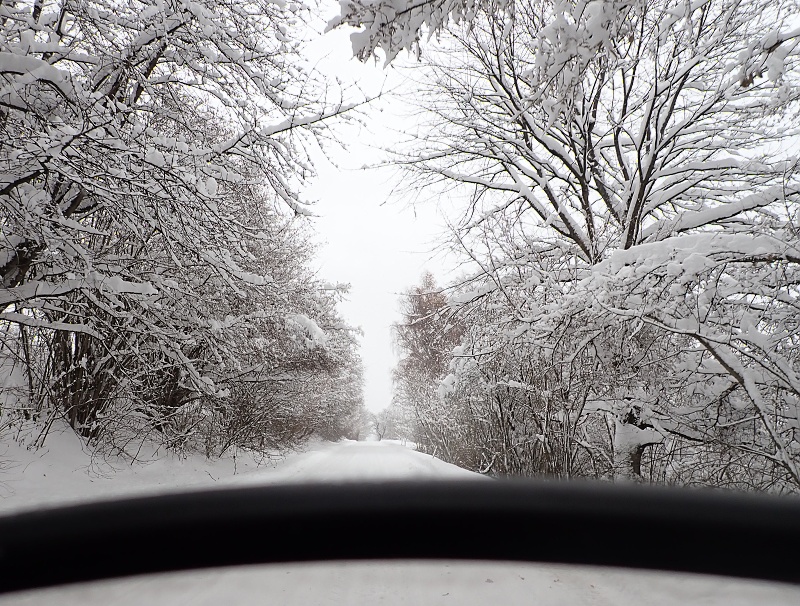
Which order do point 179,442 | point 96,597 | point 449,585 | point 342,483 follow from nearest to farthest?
1. point 96,597
2. point 342,483
3. point 449,585
4. point 179,442

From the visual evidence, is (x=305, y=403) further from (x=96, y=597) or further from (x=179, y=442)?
(x=96, y=597)

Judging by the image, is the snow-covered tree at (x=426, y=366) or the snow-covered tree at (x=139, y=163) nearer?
the snow-covered tree at (x=139, y=163)

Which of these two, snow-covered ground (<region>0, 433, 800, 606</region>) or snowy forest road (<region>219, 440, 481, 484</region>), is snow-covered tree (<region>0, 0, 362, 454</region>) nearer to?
snowy forest road (<region>219, 440, 481, 484</region>)

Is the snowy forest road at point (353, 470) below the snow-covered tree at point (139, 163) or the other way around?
below

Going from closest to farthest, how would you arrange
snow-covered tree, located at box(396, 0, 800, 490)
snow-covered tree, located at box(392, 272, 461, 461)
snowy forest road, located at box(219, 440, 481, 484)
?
snow-covered tree, located at box(396, 0, 800, 490) < snowy forest road, located at box(219, 440, 481, 484) < snow-covered tree, located at box(392, 272, 461, 461)

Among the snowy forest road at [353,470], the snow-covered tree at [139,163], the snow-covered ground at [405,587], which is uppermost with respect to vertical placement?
the snow-covered tree at [139,163]

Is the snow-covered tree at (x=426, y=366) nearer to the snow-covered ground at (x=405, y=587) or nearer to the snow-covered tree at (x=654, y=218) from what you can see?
the snow-covered tree at (x=654, y=218)

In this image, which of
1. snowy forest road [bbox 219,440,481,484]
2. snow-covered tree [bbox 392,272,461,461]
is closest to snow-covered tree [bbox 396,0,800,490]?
snowy forest road [bbox 219,440,481,484]

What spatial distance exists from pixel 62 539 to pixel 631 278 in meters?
4.07

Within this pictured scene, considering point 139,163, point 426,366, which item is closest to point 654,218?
point 139,163

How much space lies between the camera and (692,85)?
6480 mm

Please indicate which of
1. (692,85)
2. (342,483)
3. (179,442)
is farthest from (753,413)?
(179,442)

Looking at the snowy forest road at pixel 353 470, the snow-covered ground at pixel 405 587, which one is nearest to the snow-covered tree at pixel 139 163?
the snowy forest road at pixel 353 470

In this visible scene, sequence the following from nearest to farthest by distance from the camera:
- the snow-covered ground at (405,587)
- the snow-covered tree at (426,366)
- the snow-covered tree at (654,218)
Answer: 1. the snow-covered ground at (405,587)
2. the snow-covered tree at (654,218)
3. the snow-covered tree at (426,366)
